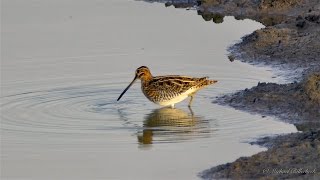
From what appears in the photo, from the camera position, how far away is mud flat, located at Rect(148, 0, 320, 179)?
10.4 m

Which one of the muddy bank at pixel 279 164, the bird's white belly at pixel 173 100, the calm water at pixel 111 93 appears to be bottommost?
the bird's white belly at pixel 173 100

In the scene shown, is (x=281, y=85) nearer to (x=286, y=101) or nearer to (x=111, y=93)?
(x=286, y=101)

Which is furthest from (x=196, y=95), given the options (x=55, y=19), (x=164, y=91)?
(x=55, y=19)

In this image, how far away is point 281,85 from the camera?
14008 mm

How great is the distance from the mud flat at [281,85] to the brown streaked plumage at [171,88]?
1.19ft

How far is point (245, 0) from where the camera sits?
20.6 meters

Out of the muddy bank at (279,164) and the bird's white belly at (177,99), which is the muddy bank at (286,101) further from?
the muddy bank at (279,164)

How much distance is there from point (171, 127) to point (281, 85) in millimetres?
2130

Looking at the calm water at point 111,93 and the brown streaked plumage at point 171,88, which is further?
the brown streaked plumage at point 171,88

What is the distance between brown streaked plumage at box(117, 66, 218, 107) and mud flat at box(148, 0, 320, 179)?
36cm

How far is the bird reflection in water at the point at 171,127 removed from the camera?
1196 cm

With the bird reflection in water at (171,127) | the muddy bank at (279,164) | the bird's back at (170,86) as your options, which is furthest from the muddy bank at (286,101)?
the muddy bank at (279,164)

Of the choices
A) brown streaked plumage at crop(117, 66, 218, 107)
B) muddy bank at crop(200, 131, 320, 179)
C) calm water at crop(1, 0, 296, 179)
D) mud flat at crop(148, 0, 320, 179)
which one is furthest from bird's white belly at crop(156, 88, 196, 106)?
muddy bank at crop(200, 131, 320, 179)

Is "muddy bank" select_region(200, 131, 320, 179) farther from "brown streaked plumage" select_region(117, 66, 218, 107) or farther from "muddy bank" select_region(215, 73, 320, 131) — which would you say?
"brown streaked plumage" select_region(117, 66, 218, 107)
